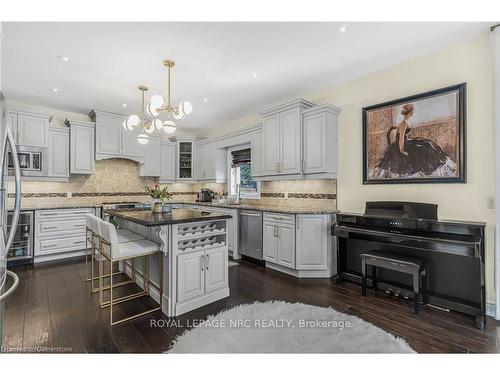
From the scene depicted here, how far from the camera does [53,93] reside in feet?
13.5

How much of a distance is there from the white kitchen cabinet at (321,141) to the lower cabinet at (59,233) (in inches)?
154

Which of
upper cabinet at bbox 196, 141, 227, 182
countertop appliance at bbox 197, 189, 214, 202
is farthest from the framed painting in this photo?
countertop appliance at bbox 197, 189, 214, 202

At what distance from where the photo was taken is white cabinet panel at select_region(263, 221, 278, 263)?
12.4 feet

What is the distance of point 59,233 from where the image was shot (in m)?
4.32

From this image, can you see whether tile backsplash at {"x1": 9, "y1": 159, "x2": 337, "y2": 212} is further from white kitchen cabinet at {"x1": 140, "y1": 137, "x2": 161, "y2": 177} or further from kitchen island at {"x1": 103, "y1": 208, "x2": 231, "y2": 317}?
kitchen island at {"x1": 103, "y1": 208, "x2": 231, "y2": 317}

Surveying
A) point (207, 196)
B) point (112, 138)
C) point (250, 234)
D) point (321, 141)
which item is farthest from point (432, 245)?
point (112, 138)

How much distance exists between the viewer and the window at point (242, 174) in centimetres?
522

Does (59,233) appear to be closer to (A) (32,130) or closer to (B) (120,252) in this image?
(A) (32,130)

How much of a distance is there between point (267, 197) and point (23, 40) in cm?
391

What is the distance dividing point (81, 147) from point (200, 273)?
12.6ft

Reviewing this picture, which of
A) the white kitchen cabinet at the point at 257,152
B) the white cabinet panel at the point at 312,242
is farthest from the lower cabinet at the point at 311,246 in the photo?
the white kitchen cabinet at the point at 257,152
